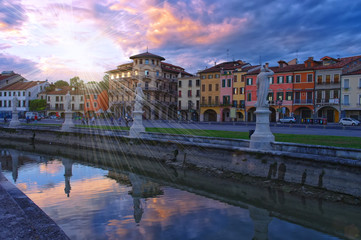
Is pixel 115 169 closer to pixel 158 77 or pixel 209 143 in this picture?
pixel 209 143

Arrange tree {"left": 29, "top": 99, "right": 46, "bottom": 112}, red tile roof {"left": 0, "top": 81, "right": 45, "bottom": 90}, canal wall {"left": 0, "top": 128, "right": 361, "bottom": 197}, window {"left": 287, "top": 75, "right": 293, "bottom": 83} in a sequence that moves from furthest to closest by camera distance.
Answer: red tile roof {"left": 0, "top": 81, "right": 45, "bottom": 90} → tree {"left": 29, "top": 99, "right": 46, "bottom": 112} → window {"left": 287, "top": 75, "right": 293, "bottom": 83} → canal wall {"left": 0, "top": 128, "right": 361, "bottom": 197}

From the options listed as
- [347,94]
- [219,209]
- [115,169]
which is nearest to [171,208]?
[219,209]

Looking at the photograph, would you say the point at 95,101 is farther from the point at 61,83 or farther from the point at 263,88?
the point at 263,88

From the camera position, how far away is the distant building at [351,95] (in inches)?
1655

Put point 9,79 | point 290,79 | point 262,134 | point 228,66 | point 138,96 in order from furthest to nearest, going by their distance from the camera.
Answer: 1. point 9,79
2. point 228,66
3. point 290,79
4. point 138,96
5. point 262,134

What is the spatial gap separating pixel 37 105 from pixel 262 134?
7572cm

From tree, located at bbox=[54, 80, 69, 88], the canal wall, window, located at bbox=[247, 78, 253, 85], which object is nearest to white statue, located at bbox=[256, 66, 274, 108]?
the canal wall

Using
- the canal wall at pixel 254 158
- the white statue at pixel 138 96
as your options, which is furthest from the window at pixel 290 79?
the canal wall at pixel 254 158

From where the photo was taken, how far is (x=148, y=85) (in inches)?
2436

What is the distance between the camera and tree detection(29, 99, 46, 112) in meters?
74.5

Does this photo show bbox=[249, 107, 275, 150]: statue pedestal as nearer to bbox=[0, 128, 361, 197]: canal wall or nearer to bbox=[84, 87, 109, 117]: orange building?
bbox=[0, 128, 361, 197]: canal wall

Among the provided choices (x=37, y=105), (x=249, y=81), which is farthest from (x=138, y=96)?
(x=37, y=105)

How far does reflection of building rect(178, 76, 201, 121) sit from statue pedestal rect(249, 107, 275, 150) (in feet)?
161

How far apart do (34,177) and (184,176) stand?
22.5 ft
